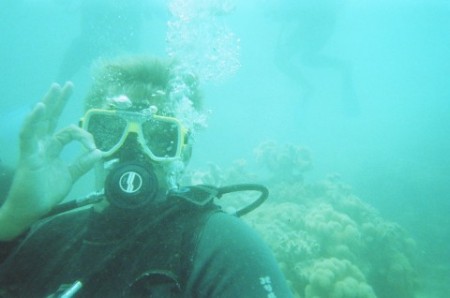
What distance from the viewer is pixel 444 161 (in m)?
24.3

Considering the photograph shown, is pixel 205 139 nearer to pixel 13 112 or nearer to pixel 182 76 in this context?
pixel 13 112

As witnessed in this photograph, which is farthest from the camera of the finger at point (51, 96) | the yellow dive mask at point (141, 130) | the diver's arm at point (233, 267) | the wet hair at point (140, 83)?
the wet hair at point (140, 83)

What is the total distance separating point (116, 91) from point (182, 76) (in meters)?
0.72

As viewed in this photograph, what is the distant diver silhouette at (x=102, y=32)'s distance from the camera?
22.2m

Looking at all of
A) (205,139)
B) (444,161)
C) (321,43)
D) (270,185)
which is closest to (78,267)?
(270,185)

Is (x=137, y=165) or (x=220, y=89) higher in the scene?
(x=137, y=165)

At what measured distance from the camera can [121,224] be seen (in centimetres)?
196

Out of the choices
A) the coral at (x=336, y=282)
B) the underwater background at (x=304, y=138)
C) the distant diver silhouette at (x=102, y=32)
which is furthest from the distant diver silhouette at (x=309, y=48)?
the coral at (x=336, y=282)

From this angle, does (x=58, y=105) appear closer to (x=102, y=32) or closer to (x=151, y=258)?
(x=151, y=258)

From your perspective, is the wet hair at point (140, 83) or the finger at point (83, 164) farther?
the wet hair at point (140, 83)

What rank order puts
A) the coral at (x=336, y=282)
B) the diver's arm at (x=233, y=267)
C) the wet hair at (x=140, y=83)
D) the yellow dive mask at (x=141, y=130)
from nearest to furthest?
the diver's arm at (x=233, y=267)
the yellow dive mask at (x=141, y=130)
the wet hair at (x=140, y=83)
the coral at (x=336, y=282)

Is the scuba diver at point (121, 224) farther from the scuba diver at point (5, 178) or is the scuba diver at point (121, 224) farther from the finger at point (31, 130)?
the scuba diver at point (5, 178)

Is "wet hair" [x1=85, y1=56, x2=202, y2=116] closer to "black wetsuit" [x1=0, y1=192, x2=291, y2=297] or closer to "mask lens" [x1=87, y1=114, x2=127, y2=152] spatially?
"mask lens" [x1=87, y1=114, x2=127, y2=152]

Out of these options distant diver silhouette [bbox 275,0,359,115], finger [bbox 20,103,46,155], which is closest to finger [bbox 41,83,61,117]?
finger [bbox 20,103,46,155]
